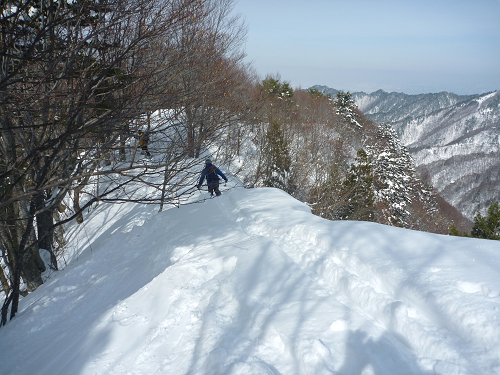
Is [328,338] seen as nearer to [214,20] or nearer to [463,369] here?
[463,369]

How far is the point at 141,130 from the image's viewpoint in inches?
150

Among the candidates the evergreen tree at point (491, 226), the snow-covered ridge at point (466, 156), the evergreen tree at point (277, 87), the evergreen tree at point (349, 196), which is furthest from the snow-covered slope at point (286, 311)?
the snow-covered ridge at point (466, 156)

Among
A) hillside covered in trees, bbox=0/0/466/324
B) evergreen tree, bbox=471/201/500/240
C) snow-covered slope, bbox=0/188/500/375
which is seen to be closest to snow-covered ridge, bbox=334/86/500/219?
hillside covered in trees, bbox=0/0/466/324

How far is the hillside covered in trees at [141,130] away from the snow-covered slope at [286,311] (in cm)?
122

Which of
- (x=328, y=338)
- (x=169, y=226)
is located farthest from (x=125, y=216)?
(x=328, y=338)

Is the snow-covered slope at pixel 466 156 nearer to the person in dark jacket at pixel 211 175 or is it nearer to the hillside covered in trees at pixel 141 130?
the hillside covered in trees at pixel 141 130

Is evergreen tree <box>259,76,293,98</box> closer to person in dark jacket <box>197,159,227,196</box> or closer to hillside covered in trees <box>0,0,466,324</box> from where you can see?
hillside covered in trees <box>0,0,466,324</box>

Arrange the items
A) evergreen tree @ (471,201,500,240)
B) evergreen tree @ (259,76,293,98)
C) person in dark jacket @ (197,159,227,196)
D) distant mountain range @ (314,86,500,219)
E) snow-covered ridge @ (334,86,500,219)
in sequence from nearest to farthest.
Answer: person in dark jacket @ (197,159,227,196) < evergreen tree @ (471,201,500,240) < evergreen tree @ (259,76,293,98) < distant mountain range @ (314,86,500,219) < snow-covered ridge @ (334,86,500,219)

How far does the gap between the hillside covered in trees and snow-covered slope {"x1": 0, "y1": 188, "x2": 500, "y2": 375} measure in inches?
48.1

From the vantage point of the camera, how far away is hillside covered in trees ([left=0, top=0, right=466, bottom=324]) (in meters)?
3.02

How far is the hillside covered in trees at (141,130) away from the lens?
9.89 feet

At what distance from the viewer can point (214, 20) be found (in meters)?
11.0

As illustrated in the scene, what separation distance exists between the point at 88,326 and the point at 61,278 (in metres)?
2.82

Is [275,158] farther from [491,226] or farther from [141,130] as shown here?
[141,130]
